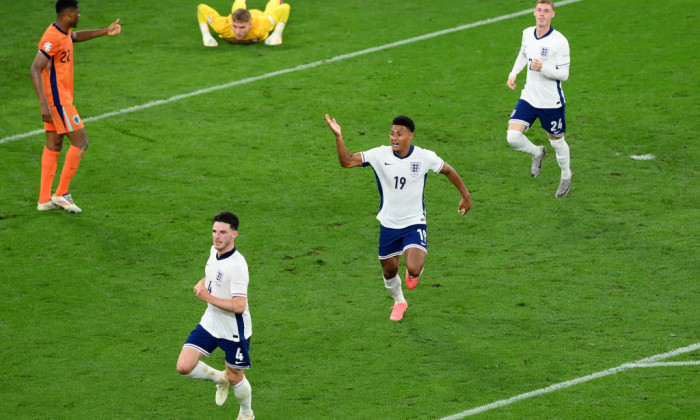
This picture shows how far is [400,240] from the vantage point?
1047cm

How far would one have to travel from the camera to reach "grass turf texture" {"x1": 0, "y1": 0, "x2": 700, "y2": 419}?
9.52 meters

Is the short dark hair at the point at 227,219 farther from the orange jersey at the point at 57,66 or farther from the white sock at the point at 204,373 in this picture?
the orange jersey at the point at 57,66

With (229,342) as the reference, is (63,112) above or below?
above

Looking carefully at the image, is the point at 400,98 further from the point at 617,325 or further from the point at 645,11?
the point at 617,325

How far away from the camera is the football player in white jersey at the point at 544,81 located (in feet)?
43.1

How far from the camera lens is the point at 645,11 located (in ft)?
67.3

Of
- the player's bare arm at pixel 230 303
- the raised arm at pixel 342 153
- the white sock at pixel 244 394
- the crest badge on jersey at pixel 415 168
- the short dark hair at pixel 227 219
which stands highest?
the raised arm at pixel 342 153

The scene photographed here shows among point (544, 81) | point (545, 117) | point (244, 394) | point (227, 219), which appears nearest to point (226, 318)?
point (244, 394)

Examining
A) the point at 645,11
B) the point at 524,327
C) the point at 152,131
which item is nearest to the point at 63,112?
the point at 152,131

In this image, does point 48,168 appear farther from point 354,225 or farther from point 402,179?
point 402,179

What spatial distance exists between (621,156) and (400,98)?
3959 mm

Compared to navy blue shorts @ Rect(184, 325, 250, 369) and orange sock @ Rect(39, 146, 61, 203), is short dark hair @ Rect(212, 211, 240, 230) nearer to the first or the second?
navy blue shorts @ Rect(184, 325, 250, 369)

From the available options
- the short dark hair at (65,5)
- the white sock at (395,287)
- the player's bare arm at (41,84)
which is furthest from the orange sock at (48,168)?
the white sock at (395,287)

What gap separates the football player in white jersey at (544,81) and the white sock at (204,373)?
610cm
